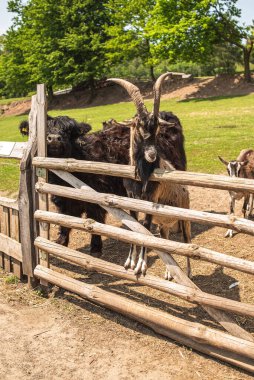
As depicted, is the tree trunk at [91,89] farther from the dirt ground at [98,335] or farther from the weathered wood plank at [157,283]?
the weathered wood plank at [157,283]

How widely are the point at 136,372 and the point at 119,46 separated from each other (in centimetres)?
4051

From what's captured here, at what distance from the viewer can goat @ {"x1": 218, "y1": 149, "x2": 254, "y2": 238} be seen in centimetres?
763

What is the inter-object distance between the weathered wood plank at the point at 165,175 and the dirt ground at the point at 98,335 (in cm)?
162

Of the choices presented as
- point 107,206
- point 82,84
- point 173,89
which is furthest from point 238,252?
point 82,84

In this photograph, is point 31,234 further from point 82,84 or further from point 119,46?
point 82,84

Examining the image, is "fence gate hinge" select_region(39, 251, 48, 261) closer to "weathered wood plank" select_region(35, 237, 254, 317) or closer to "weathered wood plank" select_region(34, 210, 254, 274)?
"weathered wood plank" select_region(35, 237, 254, 317)

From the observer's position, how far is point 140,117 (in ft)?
15.1

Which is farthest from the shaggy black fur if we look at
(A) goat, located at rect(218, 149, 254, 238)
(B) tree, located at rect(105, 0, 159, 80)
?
(B) tree, located at rect(105, 0, 159, 80)

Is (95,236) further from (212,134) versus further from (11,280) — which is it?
(212,134)

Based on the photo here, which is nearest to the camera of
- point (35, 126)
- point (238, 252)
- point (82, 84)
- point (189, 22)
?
point (35, 126)

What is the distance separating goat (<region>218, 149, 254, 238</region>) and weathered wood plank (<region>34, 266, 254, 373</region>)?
3.31 metres

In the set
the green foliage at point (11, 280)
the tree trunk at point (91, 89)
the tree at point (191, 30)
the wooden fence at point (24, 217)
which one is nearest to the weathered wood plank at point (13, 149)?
the wooden fence at point (24, 217)

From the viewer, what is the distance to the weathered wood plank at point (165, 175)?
12.9 ft

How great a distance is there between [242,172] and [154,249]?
156 inches
